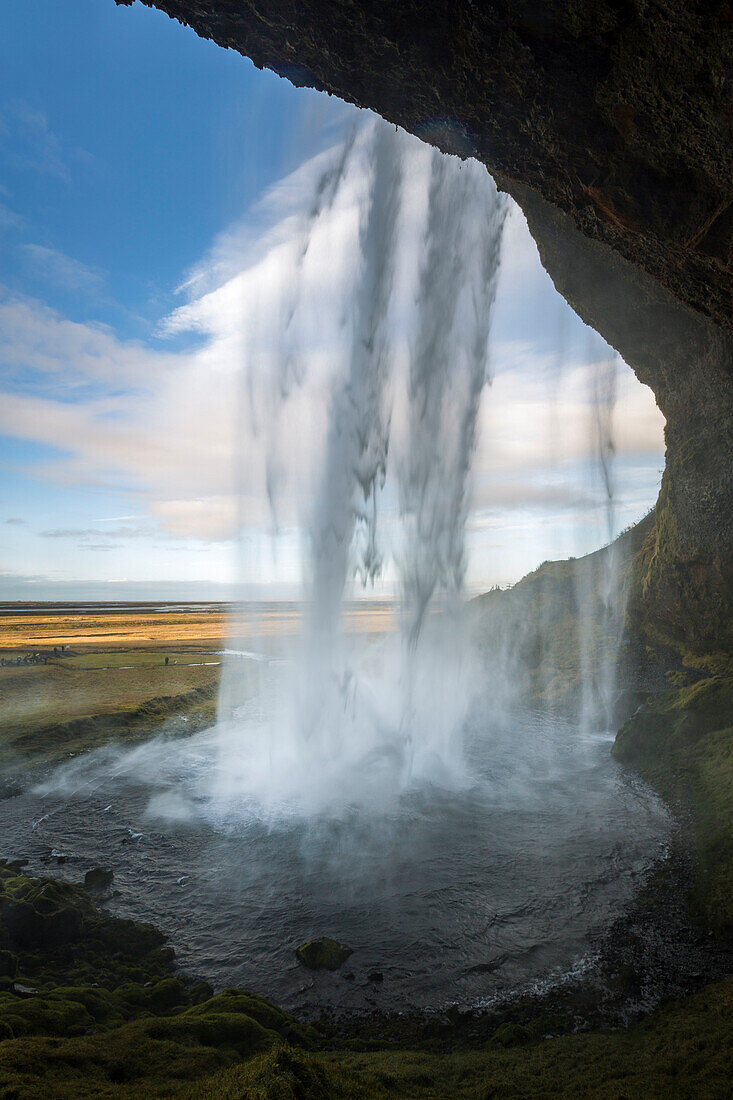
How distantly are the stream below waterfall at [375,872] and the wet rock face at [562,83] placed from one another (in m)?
11.7

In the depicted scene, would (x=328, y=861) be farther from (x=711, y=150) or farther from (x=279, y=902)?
(x=711, y=150)

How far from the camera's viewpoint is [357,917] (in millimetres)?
9344

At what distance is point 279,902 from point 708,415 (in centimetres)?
1652

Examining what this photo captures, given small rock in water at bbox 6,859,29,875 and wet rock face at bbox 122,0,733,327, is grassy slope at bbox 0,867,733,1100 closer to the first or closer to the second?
small rock in water at bbox 6,859,29,875

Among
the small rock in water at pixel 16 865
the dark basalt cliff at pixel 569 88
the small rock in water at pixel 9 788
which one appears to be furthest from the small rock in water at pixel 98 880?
the dark basalt cliff at pixel 569 88

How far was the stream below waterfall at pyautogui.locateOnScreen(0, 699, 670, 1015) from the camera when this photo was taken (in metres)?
7.97

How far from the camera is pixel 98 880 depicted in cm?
1023

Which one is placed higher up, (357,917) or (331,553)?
(331,553)

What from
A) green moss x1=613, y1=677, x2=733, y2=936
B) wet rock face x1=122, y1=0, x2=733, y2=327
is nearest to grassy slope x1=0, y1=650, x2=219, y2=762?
green moss x1=613, y1=677, x2=733, y2=936

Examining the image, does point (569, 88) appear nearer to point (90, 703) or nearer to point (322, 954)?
point (322, 954)

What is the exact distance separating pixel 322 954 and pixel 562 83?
13.4 m

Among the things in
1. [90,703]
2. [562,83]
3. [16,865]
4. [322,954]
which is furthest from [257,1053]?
[90,703]

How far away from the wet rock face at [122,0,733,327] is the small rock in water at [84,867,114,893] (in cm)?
1433

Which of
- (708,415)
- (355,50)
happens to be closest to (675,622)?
(708,415)
